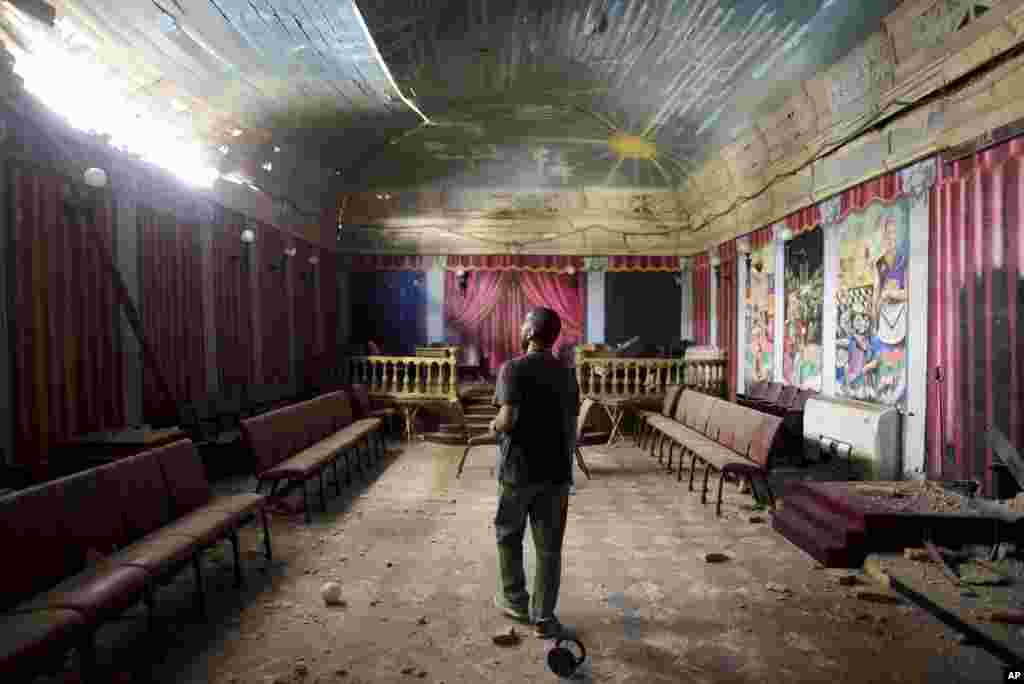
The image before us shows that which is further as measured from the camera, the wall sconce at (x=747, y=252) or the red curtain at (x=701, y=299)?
the red curtain at (x=701, y=299)

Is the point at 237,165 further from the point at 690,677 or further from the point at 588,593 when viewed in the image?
the point at 690,677

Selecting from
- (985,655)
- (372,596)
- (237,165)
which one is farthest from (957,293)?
(237,165)

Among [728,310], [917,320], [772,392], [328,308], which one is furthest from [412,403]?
[917,320]

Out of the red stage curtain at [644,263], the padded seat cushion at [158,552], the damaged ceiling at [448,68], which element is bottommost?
the padded seat cushion at [158,552]

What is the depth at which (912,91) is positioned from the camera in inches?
245

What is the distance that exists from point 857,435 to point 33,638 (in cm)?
793

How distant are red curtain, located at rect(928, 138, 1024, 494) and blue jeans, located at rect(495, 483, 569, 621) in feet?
15.2

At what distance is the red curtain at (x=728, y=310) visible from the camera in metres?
12.0

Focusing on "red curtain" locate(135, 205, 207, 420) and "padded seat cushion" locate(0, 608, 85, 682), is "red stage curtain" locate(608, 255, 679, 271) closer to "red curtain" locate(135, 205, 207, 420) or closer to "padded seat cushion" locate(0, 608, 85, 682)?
"red curtain" locate(135, 205, 207, 420)

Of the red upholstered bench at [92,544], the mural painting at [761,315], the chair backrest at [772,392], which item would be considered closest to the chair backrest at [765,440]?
the chair backrest at [772,392]

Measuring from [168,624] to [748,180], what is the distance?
36.5ft

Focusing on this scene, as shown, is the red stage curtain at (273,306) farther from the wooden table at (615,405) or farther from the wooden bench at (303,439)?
the wooden table at (615,405)

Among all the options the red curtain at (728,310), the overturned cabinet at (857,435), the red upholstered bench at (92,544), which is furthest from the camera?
the red curtain at (728,310)

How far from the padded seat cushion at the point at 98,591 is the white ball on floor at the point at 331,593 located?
1.16 meters
